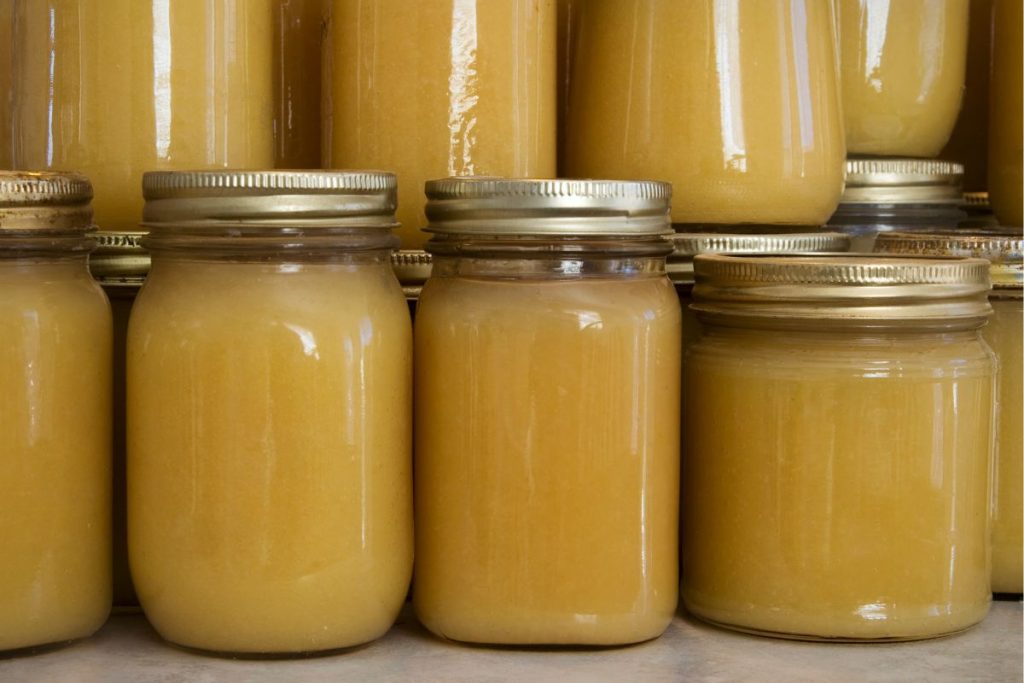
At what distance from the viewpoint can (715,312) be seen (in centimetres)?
99

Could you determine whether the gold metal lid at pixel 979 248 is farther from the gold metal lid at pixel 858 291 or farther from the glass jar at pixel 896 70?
the glass jar at pixel 896 70

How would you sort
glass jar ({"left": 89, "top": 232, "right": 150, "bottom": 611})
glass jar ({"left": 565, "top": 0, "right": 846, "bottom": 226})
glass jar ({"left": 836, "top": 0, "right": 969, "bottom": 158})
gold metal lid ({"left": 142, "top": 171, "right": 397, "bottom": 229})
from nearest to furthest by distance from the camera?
gold metal lid ({"left": 142, "top": 171, "right": 397, "bottom": 229}) < glass jar ({"left": 89, "top": 232, "right": 150, "bottom": 611}) < glass jar ({"left": 565, "top": 0, "right": 846, "bottom": 226}) < glass jar ({"left": 836, "top": 0, "right": 969, "bottom": 158})

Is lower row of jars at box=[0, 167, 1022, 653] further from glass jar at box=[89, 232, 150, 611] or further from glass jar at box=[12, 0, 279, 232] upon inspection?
glass jar at box=[12, 0, 279, 232]

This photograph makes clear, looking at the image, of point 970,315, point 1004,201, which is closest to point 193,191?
point 970,315

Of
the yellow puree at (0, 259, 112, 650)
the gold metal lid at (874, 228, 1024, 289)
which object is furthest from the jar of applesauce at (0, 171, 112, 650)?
the gold metal lid at (874, 228, 1024, 289)

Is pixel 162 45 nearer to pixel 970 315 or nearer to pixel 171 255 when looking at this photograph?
pixel 171 255

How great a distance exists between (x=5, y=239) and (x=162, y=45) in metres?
0.24

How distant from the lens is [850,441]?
952mm

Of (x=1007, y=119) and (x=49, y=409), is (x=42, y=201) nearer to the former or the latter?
(x=49, y=409)

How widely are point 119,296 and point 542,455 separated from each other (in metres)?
0.33

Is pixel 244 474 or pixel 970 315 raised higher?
pixel 970 315

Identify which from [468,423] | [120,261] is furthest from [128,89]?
[468,423]

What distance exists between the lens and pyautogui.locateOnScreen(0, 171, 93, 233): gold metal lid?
90cm

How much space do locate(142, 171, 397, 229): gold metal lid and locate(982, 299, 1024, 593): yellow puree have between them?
18.9 inches
